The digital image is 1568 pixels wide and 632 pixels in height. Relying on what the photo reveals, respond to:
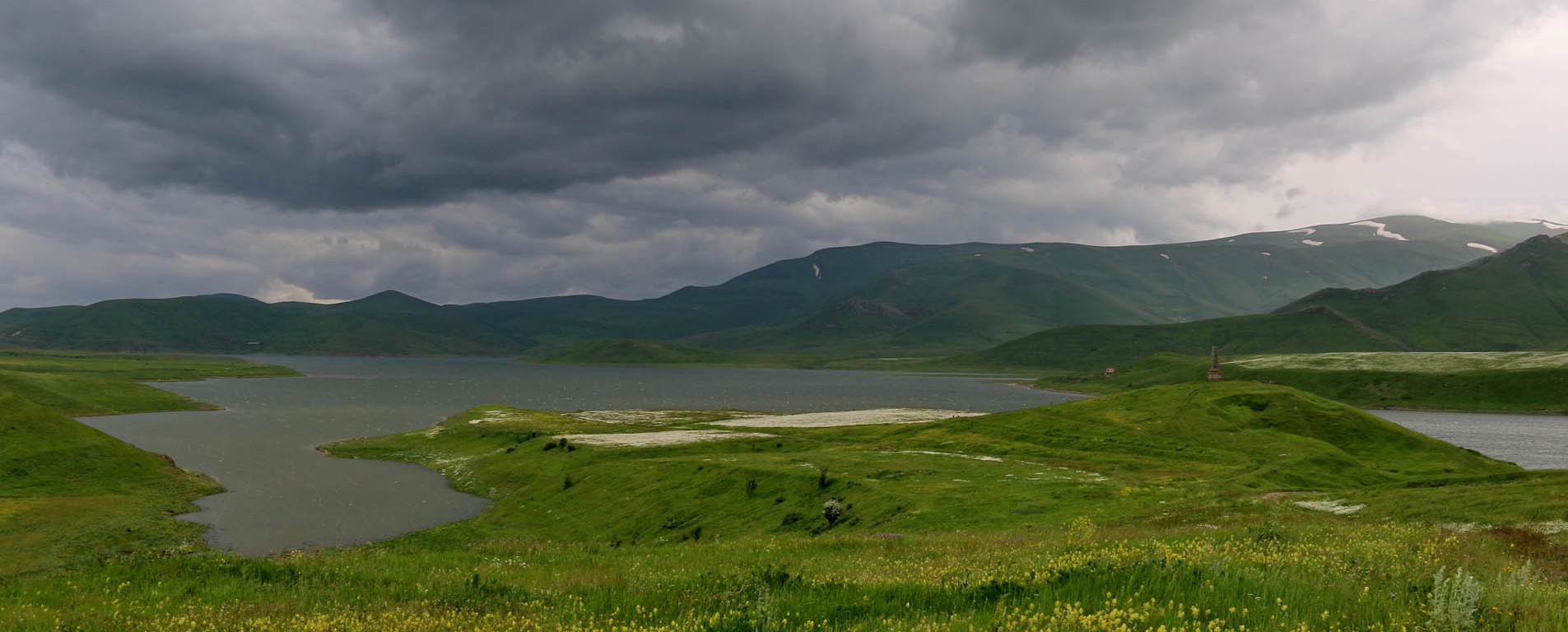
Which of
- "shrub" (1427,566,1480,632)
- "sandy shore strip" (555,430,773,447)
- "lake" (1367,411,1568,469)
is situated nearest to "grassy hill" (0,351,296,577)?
"sandy shore strip" (555,430,773,447)

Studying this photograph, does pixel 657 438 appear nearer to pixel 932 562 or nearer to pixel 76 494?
pixel 76 494

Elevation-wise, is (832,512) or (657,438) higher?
(832,512)

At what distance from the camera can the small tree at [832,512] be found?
5609cm

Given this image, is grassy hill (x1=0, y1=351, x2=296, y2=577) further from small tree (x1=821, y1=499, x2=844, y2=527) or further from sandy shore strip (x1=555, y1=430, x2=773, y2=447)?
sandy shore strip (x1=555, y1=430, x2=773, y2=447)

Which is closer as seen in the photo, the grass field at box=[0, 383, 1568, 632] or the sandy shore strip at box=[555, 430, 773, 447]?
the grass field at box=[0, 383, 1568, 632]

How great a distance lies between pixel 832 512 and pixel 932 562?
38.2 m

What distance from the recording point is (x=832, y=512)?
185ft

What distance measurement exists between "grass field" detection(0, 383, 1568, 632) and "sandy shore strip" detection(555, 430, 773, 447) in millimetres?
27417

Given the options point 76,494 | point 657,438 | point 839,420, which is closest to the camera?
point 76,494

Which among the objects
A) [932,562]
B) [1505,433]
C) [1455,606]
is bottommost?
[1505,433]

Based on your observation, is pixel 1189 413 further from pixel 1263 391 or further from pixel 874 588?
pixel 874 588

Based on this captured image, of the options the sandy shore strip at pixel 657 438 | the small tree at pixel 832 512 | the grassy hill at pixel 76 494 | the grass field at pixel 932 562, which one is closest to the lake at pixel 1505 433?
the grass field at pixel 932 562

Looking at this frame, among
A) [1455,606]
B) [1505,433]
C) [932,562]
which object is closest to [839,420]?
[932,562]

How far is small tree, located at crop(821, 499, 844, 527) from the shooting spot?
56094 mm
